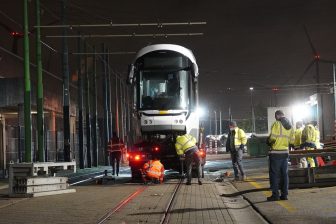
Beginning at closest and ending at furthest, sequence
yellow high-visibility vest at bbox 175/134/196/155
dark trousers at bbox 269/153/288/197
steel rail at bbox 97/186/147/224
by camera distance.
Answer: steel rail at bbox 97/186/147/224
dark trousers at bbox 269/153/288/197
yellow high-visibility vest at bbox 175/134/196/155

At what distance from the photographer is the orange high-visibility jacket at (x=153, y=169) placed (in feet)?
62.0

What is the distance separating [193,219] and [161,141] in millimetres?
10463

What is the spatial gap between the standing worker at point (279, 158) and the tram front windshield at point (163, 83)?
782 centimetres

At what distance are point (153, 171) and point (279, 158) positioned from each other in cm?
736

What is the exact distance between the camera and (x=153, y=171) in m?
18.9

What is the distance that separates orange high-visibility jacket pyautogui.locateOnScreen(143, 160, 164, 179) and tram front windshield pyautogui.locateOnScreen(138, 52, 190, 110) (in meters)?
1.93

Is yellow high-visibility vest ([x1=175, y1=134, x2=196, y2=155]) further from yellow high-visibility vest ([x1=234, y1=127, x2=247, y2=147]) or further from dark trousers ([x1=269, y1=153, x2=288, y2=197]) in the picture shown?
dark trousers ([x1=269, y1=153, x2=288, y2=197])

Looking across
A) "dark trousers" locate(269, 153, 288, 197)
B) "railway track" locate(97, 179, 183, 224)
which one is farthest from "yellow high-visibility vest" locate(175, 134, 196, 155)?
"dark trousers" locate(269, 153, 288, 197)

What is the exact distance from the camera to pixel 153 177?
1895 cm

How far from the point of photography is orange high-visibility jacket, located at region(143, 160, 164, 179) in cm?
1891

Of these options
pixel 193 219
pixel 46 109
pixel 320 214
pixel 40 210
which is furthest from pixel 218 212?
pixel 46 109

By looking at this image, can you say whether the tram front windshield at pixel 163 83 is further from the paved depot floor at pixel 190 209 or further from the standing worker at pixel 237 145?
the paved depot floor at pixel 190 209

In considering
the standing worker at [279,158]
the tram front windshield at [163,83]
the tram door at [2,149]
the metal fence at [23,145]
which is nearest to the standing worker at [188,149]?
the tram front windshield at [163,83]

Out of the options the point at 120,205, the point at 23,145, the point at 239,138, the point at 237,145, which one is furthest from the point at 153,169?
the point at 23,145
